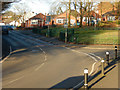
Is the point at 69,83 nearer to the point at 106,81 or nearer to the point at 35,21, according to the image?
the point at 106,81

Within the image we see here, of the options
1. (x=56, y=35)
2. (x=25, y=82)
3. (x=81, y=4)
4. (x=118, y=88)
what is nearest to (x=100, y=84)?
(x=118, y=88)

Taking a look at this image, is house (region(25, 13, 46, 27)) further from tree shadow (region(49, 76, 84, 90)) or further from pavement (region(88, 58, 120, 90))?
tree shadow (region(49, 76, 84, 90))

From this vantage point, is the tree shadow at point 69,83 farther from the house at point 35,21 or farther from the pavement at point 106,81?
the house at point 35,21

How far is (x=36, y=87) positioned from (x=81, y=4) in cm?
4287

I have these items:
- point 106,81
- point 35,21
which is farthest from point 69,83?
point 35,21

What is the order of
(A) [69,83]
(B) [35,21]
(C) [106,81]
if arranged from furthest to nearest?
(B) [35,21], (C) [106,81], (A) [69,83]

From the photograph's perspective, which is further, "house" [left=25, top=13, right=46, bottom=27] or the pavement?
"house" [left=25, top=13, right=46, bottom=27]

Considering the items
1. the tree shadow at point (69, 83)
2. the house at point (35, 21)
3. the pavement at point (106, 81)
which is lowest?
the tree shadow at point (69, 83)

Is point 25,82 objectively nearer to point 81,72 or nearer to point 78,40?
point 81,72

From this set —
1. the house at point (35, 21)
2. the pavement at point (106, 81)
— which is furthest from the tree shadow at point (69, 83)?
the house at point (35, 21)

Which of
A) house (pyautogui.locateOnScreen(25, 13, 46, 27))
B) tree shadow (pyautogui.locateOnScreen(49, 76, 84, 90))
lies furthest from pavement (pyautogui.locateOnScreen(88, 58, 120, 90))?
house (pyautogui.locateOnScreen(25, 13, 46, 27))

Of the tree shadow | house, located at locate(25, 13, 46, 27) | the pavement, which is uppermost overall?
house, located at locate(25, 13, 46, 27)

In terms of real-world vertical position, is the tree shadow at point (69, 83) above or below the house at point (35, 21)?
below

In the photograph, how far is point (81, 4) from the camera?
49844 mm
